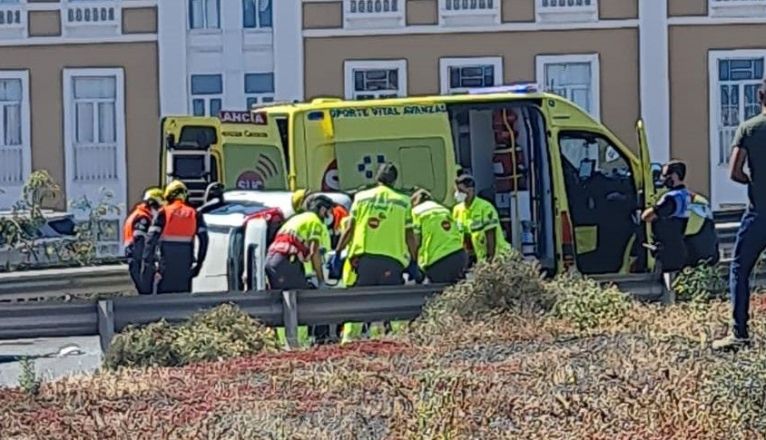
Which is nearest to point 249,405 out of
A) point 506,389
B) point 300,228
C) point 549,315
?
point 506,389

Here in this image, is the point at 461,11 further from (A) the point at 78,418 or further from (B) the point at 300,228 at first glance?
(A) the point at 78,418

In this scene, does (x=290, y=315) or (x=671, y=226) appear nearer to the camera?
(x=290, y=315)

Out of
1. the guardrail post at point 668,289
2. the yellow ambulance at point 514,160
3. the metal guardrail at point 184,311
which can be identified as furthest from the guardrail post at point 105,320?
the guardrail post at point 668,289

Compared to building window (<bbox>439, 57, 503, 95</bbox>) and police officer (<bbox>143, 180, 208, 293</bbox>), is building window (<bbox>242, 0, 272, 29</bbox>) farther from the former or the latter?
police officer (<bbox>143, 180, 208, 293</bbox>)

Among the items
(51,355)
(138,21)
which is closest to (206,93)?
(138,21)

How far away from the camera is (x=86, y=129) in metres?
33.7

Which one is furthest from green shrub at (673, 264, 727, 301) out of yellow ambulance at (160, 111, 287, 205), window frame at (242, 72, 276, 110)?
window frame at (242, 72, 276, 110)

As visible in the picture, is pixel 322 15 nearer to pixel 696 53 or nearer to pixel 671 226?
pixel 696 53

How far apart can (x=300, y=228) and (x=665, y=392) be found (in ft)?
21.7

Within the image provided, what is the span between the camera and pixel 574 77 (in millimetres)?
33406

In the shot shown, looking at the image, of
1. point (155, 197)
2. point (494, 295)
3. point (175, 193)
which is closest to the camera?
point (494, 295)

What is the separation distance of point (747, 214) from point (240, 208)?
7023 mm

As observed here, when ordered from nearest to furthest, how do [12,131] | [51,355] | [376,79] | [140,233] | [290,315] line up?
[290,315]
[51,355]
[140,233]
[376,79]
[12,131]

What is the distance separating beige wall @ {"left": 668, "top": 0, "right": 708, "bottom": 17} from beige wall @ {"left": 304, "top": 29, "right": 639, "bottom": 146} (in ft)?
2.96
